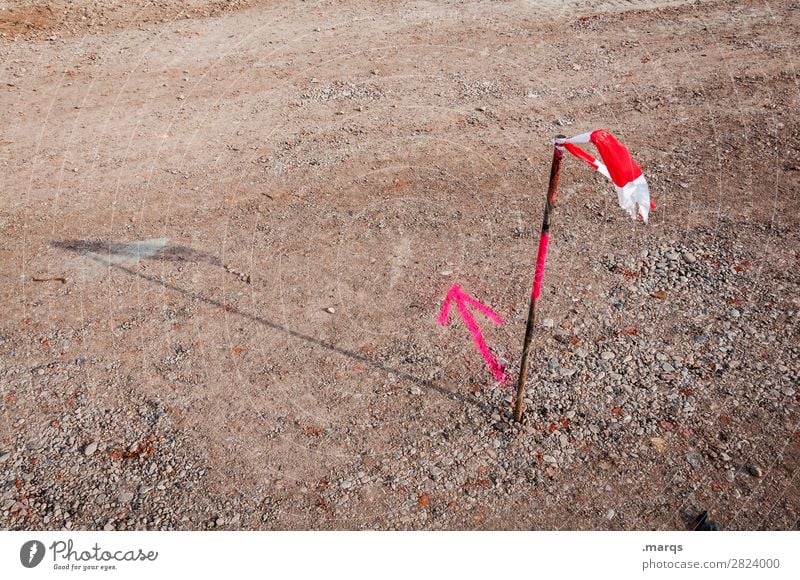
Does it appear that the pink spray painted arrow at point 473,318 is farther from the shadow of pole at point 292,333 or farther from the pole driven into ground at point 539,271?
the pole driven into ground at point 539,271

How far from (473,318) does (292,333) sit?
201 cm

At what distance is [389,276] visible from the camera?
25.4 feet

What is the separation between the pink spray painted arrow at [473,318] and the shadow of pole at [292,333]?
502 millimetres

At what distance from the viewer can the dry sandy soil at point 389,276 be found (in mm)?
5555

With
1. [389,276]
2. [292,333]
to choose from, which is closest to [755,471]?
[389,276]

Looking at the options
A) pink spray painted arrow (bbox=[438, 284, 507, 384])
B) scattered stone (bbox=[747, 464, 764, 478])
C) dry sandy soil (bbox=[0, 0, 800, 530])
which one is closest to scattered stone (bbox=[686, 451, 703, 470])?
dry sandy soil (bbox=[0, 0, 800, 530])

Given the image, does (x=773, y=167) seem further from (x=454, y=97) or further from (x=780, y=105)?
(x=454, y=97)

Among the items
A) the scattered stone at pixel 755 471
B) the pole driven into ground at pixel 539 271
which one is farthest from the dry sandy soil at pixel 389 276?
the pole driven into ground at pixel 539 271

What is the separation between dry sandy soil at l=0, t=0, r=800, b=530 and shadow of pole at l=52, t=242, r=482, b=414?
0.03 m

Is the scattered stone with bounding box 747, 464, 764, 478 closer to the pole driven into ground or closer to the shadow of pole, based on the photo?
the pole driven into ground

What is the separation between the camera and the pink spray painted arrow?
6.59 m

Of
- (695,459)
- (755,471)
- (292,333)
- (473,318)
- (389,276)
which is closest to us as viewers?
(755,471)

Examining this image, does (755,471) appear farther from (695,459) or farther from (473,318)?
(473,318)

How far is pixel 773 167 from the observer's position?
30.6ft
